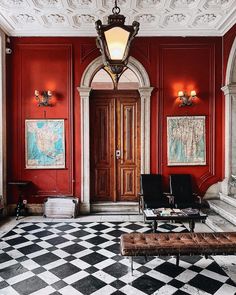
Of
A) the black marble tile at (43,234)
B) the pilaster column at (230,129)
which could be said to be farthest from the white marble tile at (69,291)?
the pilaster column at (230,129)

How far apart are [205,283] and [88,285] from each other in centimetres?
139

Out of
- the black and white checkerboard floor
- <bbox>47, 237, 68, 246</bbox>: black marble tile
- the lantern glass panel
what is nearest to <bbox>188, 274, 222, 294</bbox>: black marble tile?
the black and white checkerboard floor

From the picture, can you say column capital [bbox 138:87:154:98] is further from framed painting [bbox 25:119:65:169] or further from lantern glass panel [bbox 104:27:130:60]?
lantern glass panel [bbox 104:27:130:60]

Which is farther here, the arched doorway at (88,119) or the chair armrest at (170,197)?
the arched doorway at (88,119)

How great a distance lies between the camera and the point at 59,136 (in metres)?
6.42

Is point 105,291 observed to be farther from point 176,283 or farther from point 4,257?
point 4,257

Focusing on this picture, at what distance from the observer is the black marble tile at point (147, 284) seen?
3083 millimetres

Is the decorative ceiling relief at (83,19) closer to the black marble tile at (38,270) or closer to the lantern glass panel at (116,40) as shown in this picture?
the lantern glass panel at (116,40)

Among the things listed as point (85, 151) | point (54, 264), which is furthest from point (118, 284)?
point (85, 151)

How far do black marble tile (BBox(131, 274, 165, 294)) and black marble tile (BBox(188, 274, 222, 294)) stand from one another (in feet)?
1.30

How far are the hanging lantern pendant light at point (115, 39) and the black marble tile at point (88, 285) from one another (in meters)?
2.44

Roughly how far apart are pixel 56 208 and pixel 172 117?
3.44m

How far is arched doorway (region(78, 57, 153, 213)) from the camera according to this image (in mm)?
6371

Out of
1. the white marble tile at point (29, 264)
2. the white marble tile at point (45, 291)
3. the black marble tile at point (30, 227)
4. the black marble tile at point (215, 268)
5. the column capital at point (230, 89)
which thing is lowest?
the black marble tile at point (215, 268)
